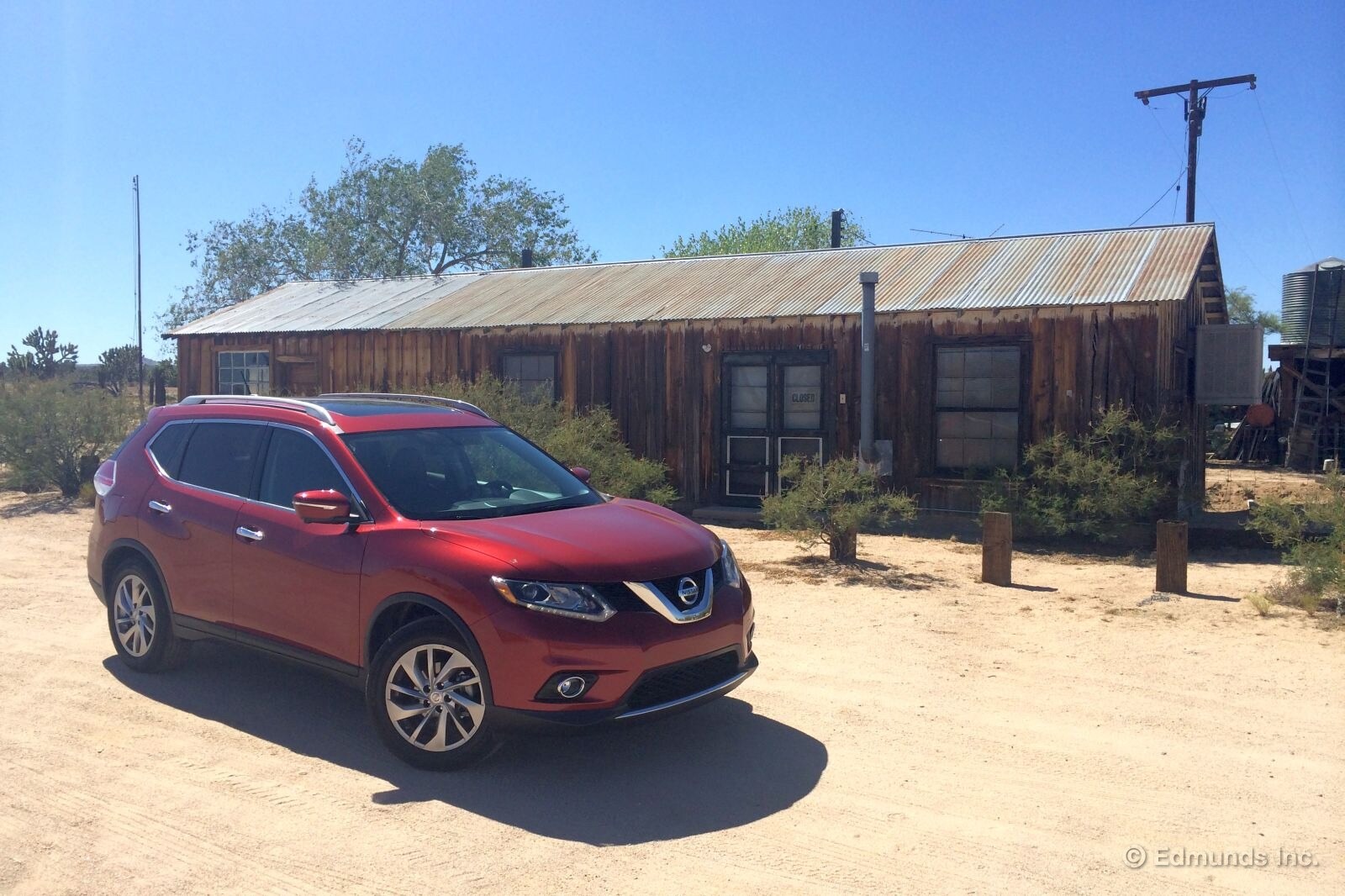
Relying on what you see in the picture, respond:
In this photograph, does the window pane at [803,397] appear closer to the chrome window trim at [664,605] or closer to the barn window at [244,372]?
the chrome window trim at [664,605]

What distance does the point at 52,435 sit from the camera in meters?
16.2

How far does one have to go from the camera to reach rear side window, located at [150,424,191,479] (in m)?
6.41

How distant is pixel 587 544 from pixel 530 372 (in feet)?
38.9

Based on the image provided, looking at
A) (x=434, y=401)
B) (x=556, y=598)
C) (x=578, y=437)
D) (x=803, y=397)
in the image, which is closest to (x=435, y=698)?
(x=556, y=598)

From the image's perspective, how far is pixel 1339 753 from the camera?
5141mm

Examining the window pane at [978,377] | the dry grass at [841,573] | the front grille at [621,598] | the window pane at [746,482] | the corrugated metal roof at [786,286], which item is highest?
the corrugated metal roof at [786,286]

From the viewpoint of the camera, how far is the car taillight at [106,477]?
6691 millimetres

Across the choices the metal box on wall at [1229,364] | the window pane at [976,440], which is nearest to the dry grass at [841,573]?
the window pane at [976,440]

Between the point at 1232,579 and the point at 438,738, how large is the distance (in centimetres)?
781

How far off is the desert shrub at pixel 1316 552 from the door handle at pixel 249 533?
7.32 m

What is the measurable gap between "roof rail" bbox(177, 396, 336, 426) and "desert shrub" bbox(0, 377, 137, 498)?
11.2 m

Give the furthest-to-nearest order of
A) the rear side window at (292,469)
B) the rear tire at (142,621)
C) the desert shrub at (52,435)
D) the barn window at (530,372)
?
the barn window at (530,372) → the desert shrub at (52,435) → the rear tire at (142,621) → the rear side window at (292,469)

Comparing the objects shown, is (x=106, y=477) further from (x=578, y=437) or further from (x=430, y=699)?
(x=578, y=437)

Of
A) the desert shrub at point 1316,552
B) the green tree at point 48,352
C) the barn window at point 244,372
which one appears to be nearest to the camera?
the desert shrub at point 1316,552
